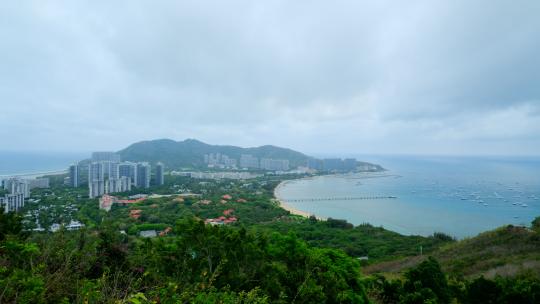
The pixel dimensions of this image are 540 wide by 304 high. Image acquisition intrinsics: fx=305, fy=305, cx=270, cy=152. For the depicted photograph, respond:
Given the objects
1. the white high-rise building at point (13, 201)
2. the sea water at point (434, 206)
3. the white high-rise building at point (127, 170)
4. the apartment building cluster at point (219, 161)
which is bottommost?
the sea water at point (434, 206)

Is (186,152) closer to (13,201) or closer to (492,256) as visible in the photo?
(13,201)

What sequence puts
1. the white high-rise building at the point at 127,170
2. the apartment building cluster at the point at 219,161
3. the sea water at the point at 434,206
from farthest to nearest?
the apartment building cluster at the point at 219,161 → the white high-rise building at the point at 127,170 → the sea water at the point at 434,206

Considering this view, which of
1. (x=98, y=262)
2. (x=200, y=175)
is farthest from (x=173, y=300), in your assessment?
(x=200, y=175)

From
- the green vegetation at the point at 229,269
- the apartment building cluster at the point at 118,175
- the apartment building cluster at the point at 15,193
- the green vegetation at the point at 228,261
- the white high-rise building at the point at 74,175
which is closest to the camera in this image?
the green vegetation at the point at 229,269

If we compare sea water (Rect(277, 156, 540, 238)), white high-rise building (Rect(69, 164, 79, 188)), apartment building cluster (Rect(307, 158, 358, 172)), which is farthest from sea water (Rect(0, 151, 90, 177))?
apartment building cluster (Rect(307, 158, 358, 172))

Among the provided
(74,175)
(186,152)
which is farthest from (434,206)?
(186,152)

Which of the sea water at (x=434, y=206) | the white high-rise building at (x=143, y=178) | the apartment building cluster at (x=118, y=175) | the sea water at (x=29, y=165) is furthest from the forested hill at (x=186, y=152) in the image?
the sea water at (x=434, y=206)

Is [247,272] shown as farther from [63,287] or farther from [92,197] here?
[92,197]

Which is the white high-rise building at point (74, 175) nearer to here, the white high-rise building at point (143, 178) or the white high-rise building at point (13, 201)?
the white high-rise building at point (143, 178)
